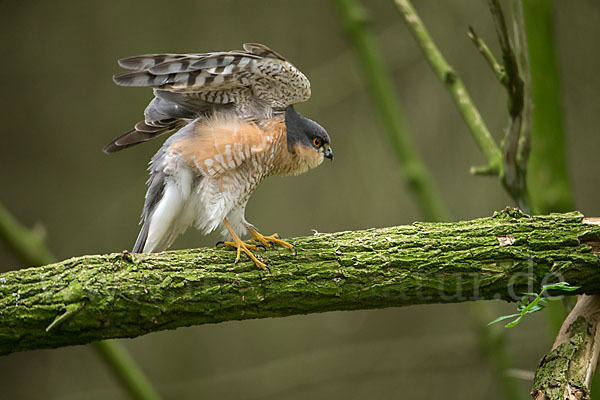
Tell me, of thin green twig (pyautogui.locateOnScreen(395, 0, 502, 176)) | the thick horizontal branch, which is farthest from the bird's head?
the thick horizontal branch

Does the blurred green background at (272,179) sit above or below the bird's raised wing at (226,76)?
below

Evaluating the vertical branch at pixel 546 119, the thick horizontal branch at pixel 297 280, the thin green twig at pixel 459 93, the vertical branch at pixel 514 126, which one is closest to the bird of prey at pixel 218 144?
the thick horizontal branch at pixel 297 280

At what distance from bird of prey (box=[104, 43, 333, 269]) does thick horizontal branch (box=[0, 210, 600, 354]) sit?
0.39 m

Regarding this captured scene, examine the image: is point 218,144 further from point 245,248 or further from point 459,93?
point 459,93

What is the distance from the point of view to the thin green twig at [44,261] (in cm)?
304

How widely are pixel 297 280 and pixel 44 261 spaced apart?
1.76 m

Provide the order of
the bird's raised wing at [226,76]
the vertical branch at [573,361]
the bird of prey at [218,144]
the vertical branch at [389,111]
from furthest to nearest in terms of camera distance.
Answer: the vertical branch at [389,111]
the bird of prey at [218,144]
the bird's raised wing at [226,76]
the vertical branch at [573,361]

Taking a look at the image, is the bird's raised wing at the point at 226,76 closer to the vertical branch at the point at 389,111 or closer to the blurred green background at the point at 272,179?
the vertical branch at the point at 389,111

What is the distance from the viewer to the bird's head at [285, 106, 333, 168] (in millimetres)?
2846

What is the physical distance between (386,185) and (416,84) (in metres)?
0.99

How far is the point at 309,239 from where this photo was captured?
7.34 feet

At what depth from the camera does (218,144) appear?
99.6 inches

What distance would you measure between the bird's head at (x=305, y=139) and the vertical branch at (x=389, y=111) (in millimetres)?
734

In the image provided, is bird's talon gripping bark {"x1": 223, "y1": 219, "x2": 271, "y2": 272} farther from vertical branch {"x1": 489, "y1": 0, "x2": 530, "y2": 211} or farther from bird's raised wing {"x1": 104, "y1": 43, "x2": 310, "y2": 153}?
vertical branch {"x1": 489, "y1": 0, "x2": 530, "y2": 211}
